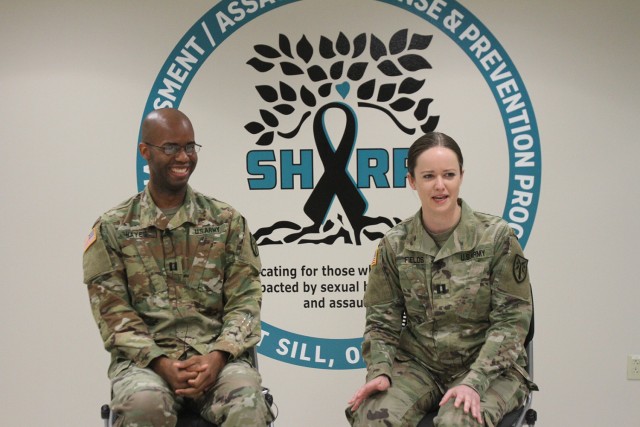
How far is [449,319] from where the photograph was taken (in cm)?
238

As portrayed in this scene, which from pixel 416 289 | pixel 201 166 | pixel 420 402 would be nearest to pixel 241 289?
pixel 416 289

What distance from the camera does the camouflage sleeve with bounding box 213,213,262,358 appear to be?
7.89ft

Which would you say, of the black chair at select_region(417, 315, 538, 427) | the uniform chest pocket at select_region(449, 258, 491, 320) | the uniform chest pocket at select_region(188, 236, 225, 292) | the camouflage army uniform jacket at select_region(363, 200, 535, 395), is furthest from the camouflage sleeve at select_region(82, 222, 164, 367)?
the uniform chest pocket at select_region(449, 258, 491, 320)

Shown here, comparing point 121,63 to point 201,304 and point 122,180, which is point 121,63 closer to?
point 122,180

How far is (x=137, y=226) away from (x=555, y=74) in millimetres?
2242

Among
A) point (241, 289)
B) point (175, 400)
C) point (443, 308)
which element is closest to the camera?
point (175, 400)

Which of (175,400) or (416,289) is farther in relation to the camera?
(416,289)

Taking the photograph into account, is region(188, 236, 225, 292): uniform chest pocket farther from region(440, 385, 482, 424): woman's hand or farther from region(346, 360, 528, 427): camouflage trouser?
region(440, 385, 482, 424): woman's hand

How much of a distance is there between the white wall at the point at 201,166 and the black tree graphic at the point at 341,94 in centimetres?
45

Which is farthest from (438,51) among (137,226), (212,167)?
(137,226)

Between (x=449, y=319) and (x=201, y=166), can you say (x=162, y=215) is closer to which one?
(x=449, y=319)

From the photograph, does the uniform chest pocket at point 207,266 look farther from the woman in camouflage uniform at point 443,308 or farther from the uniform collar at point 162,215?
the woman in camouflage uniform at point 443,308

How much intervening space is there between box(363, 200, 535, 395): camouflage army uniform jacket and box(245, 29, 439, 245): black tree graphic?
1.20m

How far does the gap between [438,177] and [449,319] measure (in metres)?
0.48
